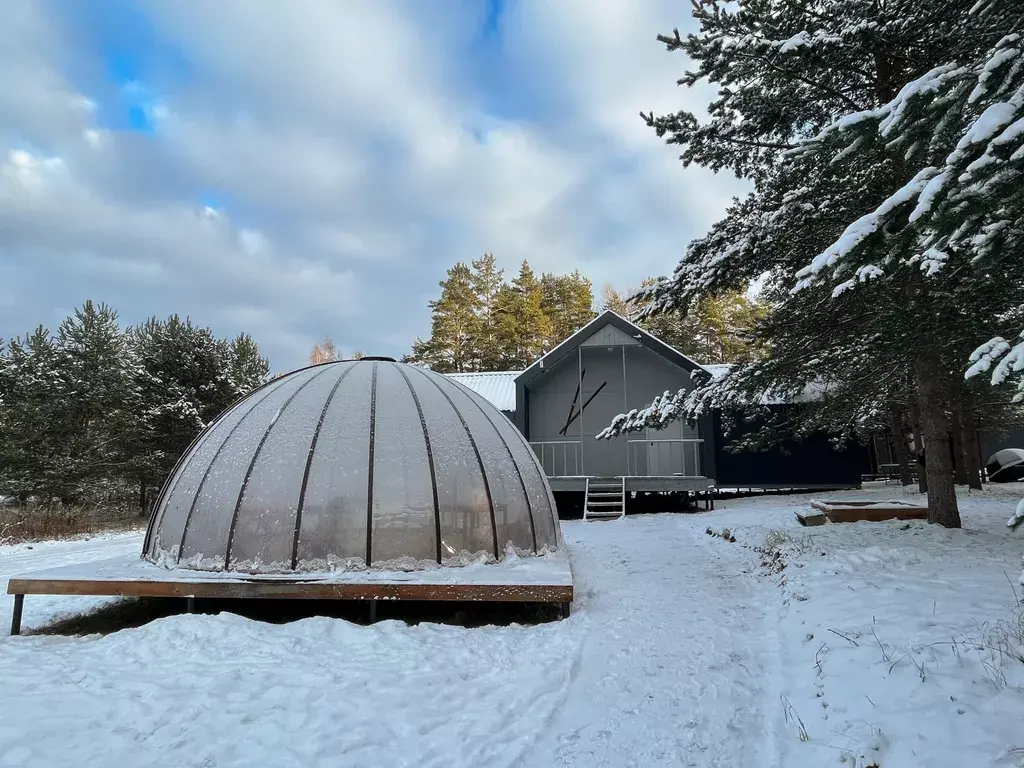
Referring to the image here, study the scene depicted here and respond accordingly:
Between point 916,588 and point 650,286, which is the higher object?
point 650,286

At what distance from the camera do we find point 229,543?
19.1 feet

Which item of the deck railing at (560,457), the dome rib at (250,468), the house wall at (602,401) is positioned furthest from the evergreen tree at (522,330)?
the dome rib at (250,468)

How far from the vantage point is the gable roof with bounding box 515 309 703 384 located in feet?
55.3

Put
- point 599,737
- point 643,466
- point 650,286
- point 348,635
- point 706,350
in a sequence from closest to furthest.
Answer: point 599,737
point 348,635
point 650,286
point 643,466
point 706,350

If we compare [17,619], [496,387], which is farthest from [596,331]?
[17,619]


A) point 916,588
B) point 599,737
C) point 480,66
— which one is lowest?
point 599,737

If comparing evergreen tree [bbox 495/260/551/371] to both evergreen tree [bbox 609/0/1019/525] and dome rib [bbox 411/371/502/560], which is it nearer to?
evergreen tree [bbox 609/0/1019/525]

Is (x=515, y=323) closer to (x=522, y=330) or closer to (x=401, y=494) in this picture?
(x=522, y=330)

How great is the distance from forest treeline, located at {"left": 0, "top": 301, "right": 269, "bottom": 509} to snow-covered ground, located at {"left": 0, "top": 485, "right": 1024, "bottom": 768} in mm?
13541

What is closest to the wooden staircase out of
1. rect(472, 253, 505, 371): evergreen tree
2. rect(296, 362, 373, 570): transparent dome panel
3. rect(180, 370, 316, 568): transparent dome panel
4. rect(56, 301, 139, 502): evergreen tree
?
rect(296, 362, 373, 570): transparent dome panel

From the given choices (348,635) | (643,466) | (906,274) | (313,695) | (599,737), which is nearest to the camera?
(599,737)

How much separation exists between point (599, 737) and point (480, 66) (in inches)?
343

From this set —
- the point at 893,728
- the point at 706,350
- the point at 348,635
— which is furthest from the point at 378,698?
the point at 706,350

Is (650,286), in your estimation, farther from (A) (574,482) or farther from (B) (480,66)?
(A) (574,482)
